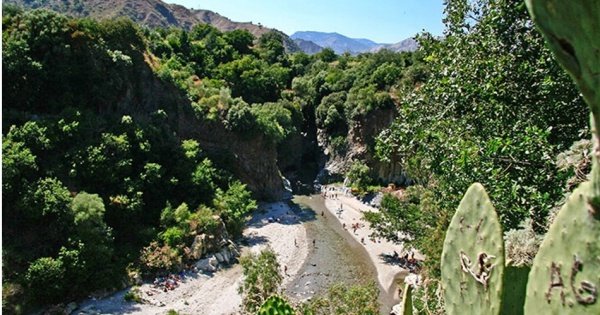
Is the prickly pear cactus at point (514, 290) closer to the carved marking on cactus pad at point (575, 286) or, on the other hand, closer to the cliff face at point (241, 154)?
the carved marking on cactus pad at point (575, 286)

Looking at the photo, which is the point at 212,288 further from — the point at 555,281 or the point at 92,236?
the point at 555,281

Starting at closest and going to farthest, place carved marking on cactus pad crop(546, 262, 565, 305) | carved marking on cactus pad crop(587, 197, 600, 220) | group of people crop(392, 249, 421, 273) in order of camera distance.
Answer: carved marking on cactus pad crop(587, 197, 600, 220) → carved marking on cactus pad crop(546, 262, 565, 305) → group of people crop(392, 249, 421, 273)

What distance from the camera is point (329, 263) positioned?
26.8m

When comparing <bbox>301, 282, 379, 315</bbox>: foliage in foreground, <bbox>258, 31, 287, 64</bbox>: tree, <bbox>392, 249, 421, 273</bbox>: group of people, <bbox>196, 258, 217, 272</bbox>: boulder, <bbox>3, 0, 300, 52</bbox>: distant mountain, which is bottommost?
<bbox>196, 258, 217, 272</bbox>: boulder

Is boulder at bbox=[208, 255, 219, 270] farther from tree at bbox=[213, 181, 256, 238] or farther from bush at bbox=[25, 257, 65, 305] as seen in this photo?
bush at bbox=[25, 257, 65, 305]

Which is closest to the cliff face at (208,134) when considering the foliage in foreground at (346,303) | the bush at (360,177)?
the bush at (360,177)

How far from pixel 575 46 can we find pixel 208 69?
152 feet

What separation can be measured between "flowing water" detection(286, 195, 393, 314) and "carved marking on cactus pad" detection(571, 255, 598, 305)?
20.9m

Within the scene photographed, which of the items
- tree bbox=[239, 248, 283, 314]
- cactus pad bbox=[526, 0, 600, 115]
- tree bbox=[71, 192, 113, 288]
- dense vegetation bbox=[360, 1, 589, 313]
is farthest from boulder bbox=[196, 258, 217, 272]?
cactus pad bbox=[526, 0, 600, 115]

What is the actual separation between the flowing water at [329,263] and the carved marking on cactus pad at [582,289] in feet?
68.7

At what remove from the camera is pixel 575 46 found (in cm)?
136

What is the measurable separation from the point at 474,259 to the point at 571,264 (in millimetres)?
523

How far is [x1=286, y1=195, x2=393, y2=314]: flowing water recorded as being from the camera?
926 inches

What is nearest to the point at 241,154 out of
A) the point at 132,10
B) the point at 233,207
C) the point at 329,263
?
the point at 233,207
